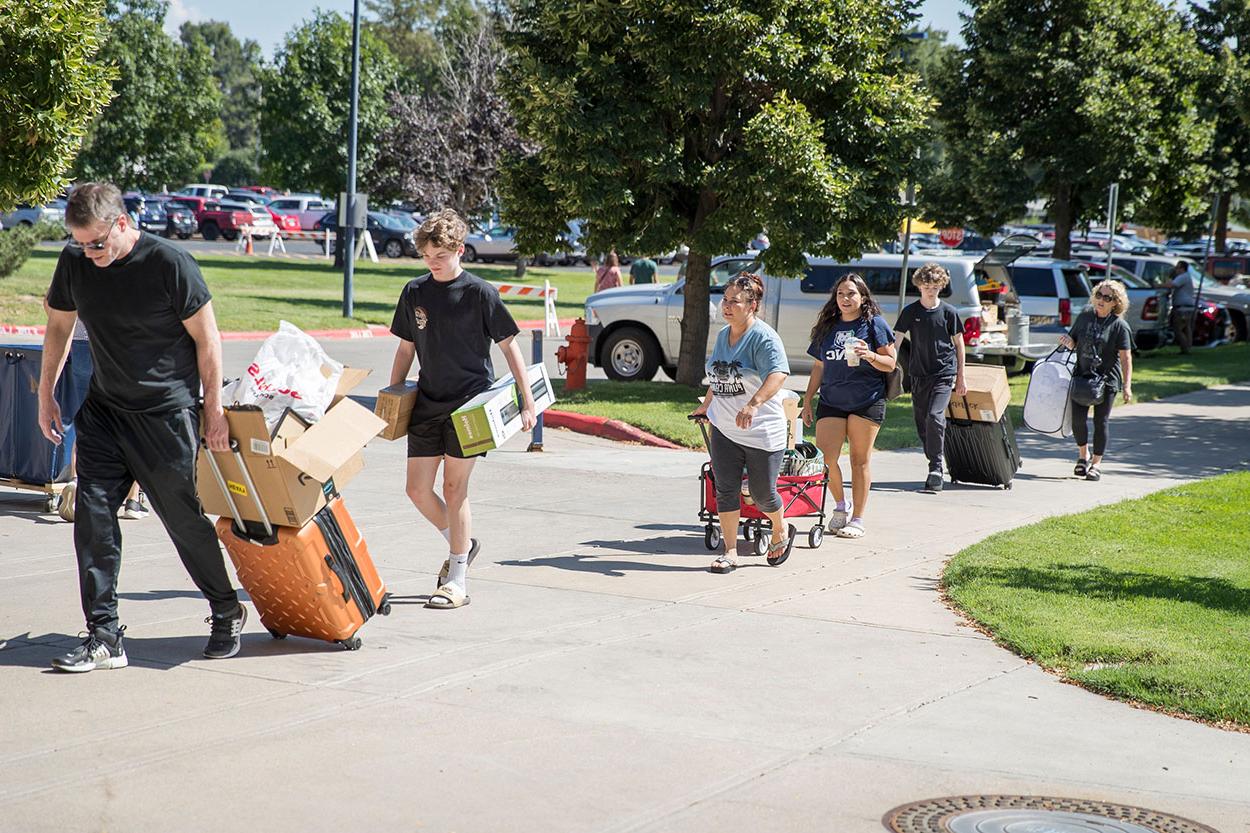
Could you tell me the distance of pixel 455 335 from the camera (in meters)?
7.19

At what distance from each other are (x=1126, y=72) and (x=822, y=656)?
86.0 ft

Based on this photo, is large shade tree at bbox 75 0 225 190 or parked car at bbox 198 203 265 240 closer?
large shade tree at bbox 75 0 225 190

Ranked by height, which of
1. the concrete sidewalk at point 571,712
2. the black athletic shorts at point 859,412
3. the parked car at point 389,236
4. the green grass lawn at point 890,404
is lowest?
the concrete sidewalk at point 571,712

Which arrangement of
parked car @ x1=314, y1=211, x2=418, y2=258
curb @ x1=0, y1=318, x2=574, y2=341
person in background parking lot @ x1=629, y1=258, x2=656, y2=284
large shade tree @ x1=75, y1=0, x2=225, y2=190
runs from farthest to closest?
1. parked car @ x1=314, y1=211, x2=418, y2=258
2. large shade tree @ x1=75, y1=0, x2=225, y2=190
3. person in background parking lot @ x1=629, y1=258, x2=656, y2=284
4. curb @ x1=0, y1=318, x2=574, y2=341

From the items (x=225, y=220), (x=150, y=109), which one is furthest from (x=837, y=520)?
(x=225, y=220)

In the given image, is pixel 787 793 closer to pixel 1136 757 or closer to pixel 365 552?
pixel 1136 757

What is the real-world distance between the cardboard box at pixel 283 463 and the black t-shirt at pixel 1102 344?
829 centimetres

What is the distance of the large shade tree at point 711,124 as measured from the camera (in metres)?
16.2

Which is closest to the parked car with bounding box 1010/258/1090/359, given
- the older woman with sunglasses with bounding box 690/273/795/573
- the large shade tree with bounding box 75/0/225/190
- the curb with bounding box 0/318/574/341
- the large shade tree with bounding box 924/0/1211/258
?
the large shade tree with bounding box 924/0/1211/258

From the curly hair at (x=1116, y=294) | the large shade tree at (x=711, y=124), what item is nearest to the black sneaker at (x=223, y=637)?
the curly hair at (x=1116, y=294)

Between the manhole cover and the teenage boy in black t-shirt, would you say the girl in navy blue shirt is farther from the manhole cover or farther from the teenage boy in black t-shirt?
the manhole cover

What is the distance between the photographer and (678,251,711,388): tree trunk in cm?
1797

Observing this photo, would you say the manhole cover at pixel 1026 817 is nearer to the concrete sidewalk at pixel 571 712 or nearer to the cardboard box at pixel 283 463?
the concrete sidewalk at pixel 571 712

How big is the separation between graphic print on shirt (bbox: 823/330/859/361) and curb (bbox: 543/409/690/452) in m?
4.47
